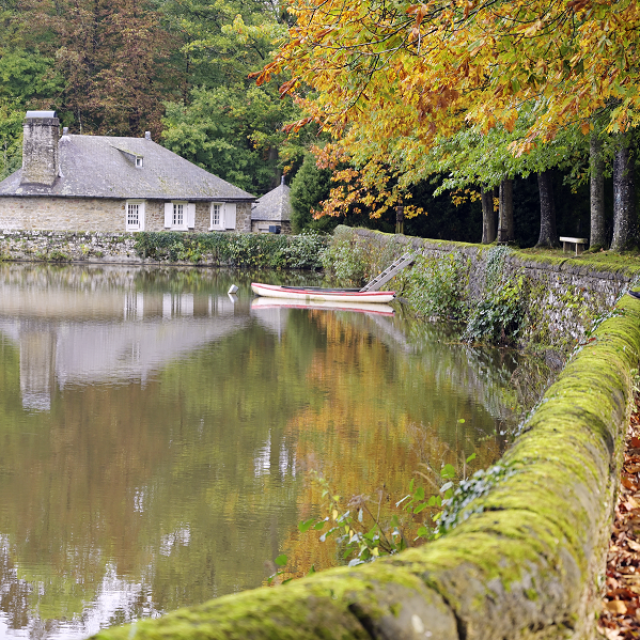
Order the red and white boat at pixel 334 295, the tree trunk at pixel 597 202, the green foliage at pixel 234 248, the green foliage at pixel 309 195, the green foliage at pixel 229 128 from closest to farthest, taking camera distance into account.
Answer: the tree trunk at pixel 597 202
the red and white boat at pixel 334 295
the green foliage at pixel 309 195
the green foliage at pixel 234 248
the green foliage at pixel 229 128

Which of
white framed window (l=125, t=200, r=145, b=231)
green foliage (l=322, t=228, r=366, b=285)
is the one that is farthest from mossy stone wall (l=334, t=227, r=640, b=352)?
white framed window (l=125, t=200, r=145, b=231)

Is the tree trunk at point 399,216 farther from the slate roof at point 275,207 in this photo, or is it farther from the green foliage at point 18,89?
the green foliage at point 18,89

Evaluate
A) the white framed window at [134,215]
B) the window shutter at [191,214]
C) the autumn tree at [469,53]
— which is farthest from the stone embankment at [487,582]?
the window shutter at [191,214]

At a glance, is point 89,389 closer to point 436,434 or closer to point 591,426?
point 436,434

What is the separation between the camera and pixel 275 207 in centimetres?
4275

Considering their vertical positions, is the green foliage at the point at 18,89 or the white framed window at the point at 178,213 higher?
the green foliage at the point at 18,89

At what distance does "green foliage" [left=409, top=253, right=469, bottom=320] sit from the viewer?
18542mm

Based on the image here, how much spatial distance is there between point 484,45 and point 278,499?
4647mm

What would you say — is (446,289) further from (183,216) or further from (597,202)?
(183,216)

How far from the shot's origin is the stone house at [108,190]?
125 feet

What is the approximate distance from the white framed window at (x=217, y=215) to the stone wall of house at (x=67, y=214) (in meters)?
2.98

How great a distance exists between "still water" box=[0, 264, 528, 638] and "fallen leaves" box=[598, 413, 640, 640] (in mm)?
2120

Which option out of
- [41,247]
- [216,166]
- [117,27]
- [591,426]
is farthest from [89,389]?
[117,27]

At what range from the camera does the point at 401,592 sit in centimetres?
192
